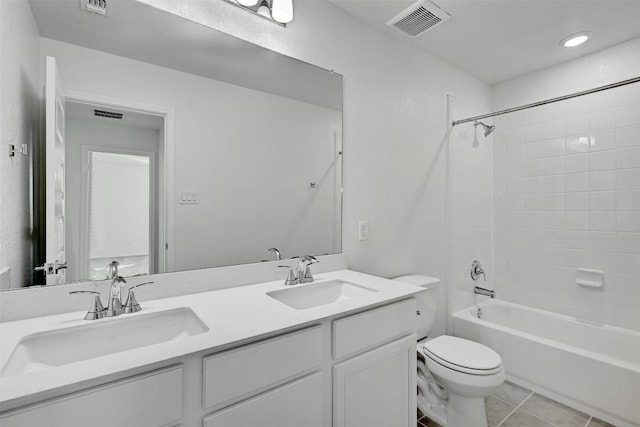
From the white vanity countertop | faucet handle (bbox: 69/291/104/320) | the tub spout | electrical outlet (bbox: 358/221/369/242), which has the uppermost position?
electrical outlet (bbox: 358/221/369/242)

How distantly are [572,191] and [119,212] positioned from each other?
9.75 ft

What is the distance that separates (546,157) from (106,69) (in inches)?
116

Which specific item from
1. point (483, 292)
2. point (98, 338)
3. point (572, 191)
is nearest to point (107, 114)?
point (98, 338)

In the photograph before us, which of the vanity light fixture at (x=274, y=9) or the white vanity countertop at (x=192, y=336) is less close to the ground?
the vanity light fixture at (x=274, y=9)

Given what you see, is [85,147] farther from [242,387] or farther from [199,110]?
[242,387]

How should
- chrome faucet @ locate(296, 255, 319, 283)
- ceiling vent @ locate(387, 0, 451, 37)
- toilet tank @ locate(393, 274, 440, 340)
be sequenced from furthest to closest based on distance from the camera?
toilet tank @ locate(393, 274, 440, 340)
ceiling vent @ locate(387, 0, 451, 37)
chrome faucet @ locate(296, 255, 319, 283)

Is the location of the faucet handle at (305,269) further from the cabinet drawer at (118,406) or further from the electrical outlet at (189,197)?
the cabinet drawer at (118,406)

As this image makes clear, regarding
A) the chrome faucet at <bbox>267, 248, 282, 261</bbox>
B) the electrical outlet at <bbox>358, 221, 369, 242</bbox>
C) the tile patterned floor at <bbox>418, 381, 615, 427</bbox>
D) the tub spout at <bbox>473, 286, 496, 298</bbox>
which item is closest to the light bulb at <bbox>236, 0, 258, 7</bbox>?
the chrome faucet at <bbox>267, 248, 282, 261</bbox>

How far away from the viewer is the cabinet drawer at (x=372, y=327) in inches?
44.6

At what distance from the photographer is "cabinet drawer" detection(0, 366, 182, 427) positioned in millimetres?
644

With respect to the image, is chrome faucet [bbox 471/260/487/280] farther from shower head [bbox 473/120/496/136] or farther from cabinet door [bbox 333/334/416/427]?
cabinet door [bbox 333/334/416/427]

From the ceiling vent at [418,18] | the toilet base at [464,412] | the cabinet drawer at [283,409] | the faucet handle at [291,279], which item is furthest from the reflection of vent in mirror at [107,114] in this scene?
the toilet base at [464,412]

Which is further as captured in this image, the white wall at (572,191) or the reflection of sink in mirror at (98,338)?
the white wall at (572,191)

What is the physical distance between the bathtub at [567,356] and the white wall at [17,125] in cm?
257
